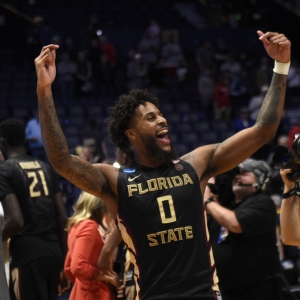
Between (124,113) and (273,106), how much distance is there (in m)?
0.81

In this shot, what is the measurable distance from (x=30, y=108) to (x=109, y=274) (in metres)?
11.1

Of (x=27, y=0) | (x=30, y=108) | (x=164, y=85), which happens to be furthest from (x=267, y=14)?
(x=30, y=108)

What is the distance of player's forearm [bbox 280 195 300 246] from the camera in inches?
167

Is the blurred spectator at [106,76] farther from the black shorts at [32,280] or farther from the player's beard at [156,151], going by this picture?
the player's beard at [156,151]

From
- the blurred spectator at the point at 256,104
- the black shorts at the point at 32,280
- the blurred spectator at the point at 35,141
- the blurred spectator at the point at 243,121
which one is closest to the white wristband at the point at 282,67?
the black shorts at the point at 32,280

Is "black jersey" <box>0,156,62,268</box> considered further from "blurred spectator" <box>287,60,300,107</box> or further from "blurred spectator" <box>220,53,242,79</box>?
"blurred spectator" <box>287,60,300,107</box>

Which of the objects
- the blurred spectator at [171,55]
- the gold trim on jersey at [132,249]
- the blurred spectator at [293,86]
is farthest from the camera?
the blurred spectator at [171,55]

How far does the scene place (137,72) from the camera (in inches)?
677

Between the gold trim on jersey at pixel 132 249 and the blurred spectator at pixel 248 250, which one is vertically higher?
the gold trim on jersey at pixel 132 249

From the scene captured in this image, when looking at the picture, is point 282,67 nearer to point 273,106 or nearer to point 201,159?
point 273,106

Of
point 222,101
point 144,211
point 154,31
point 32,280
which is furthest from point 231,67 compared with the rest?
point 144,211

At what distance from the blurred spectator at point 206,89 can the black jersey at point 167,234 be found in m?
13.5

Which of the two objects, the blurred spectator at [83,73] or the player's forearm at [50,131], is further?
the blurred spectator at [83,73]

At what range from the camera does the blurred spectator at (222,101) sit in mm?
16719
